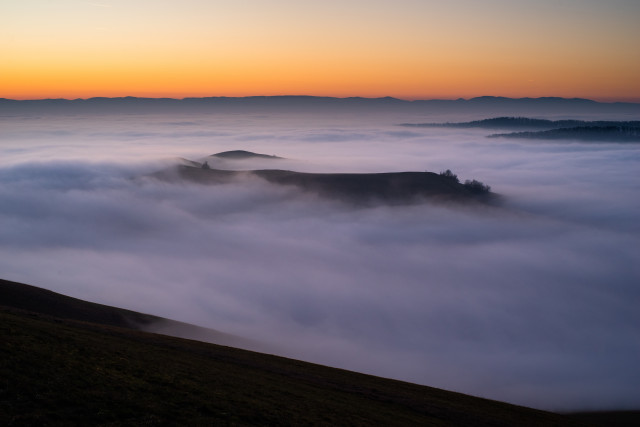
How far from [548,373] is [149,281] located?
87.0 m

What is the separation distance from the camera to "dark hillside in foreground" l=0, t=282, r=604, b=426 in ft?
54.4

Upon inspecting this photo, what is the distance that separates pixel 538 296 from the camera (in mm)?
121500

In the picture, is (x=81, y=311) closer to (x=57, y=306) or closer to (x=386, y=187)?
(x=57, y=306)

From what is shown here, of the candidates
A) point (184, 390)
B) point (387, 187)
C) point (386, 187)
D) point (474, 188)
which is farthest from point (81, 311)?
point (474, 188)

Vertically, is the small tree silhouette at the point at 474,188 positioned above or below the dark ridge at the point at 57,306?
above

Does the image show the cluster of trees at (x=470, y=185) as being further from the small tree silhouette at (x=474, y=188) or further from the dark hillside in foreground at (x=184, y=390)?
the dark hillside in foreground at (x=184, y=390)

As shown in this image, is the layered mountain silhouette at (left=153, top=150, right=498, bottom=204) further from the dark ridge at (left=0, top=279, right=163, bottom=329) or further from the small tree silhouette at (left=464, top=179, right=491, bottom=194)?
the dark ridge at (left=0, top=279, right=163, bottom=329)

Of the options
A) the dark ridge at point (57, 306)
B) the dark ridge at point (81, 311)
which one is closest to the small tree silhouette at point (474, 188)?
the dark ridge at point (81, 311)

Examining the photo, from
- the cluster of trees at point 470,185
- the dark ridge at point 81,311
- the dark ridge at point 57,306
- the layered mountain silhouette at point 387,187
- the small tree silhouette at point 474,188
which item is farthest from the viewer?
the small tree silhouette at point 474,188

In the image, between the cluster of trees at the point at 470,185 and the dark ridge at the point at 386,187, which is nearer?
the dark ridge at the point at 386,187

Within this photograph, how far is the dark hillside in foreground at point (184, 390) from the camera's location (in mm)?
16578

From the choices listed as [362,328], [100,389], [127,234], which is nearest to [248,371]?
[100,389]

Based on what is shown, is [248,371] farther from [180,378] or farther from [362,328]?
[362,328]

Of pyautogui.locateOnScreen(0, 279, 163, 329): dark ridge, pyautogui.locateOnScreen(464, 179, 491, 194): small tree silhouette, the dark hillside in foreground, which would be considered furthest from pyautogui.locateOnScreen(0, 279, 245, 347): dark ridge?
pyautogui.locateOnScreen(464, 179, 491, 194): small tree silhouette
